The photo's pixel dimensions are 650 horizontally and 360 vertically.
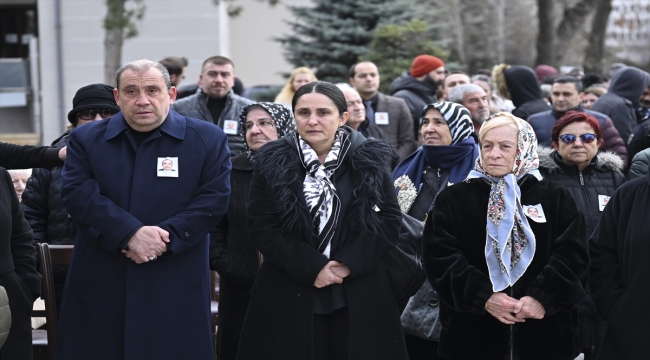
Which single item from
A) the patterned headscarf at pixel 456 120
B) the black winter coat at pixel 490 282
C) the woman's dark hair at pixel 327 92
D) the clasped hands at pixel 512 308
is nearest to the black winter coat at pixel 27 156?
the woman's dark hair at pixel 327 92

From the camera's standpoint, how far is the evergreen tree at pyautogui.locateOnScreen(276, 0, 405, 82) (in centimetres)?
1538

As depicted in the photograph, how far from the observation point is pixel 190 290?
433 cm

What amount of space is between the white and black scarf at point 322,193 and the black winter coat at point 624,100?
16.8ft

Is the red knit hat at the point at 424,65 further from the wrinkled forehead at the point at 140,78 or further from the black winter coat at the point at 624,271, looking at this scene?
the wrinkled forehead at the point at 140,78

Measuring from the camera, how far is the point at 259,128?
5.54 meters

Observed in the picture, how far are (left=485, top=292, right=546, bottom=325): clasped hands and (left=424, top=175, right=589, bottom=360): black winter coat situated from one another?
0.03 m

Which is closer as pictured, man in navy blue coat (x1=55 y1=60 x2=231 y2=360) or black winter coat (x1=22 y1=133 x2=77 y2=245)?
man in navy blue coat (x1=55 y1=60 x2=231 y2=360)

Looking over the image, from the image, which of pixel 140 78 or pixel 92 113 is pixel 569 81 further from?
pixel 140 78

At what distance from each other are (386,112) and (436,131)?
10.8 ft

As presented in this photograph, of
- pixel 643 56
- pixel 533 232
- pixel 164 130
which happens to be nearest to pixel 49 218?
pixel 164 130

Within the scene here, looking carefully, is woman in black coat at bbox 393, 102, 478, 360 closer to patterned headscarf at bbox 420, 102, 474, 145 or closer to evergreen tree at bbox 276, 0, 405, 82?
patterned headscarf at bbox 420, 102, 474, 145

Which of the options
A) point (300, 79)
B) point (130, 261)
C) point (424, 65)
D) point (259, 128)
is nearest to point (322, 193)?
point (130, 261)

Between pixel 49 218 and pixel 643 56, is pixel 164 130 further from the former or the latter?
pixel 643 56

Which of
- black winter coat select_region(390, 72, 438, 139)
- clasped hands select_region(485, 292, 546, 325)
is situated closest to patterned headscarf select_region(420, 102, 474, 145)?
clasped hands select_region(485, 292, 546, 325)
